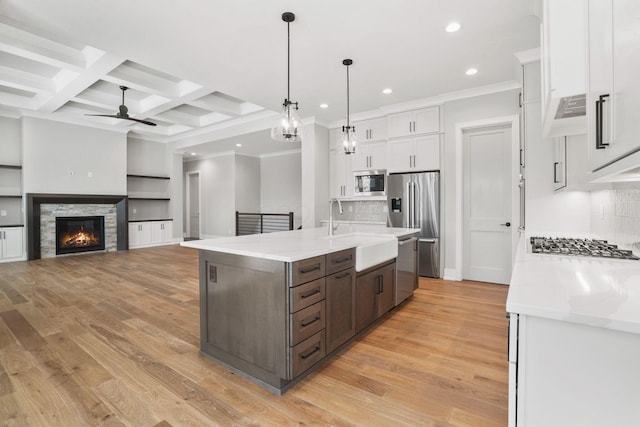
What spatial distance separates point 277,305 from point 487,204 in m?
3.91

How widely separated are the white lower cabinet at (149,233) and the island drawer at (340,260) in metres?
7.60

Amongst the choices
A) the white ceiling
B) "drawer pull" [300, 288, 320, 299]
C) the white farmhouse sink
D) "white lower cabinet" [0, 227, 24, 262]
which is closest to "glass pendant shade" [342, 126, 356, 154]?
the white ceiling

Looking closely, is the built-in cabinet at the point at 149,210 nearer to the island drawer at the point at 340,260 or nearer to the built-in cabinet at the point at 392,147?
the built-in cabinet at the point at 392,147

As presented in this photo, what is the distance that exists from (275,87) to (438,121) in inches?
103

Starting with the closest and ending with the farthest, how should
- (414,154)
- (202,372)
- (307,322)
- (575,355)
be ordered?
1. (575,355)
2. (307,322)
3. (202,372)
4. (414,154)

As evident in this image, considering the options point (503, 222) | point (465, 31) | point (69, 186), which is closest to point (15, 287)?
point (69, 186)

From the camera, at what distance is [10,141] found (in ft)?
21.0

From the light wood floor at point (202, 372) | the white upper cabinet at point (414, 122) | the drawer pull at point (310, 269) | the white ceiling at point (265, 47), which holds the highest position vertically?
the white ceiling at point (265, 47)

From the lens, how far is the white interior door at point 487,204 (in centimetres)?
438

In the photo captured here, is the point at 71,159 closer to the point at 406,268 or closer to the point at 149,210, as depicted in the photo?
the point at 149,210

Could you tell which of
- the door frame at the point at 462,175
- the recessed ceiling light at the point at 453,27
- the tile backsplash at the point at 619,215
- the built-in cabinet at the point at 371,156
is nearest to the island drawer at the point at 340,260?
the tile backsplash at the point at 619,215

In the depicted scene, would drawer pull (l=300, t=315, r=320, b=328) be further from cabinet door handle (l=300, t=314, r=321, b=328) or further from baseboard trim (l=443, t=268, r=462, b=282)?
baseboard trim (l=443, t=268, r=462, b=282)

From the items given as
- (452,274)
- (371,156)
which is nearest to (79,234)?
(371,156)

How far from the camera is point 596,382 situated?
90 centimetres
